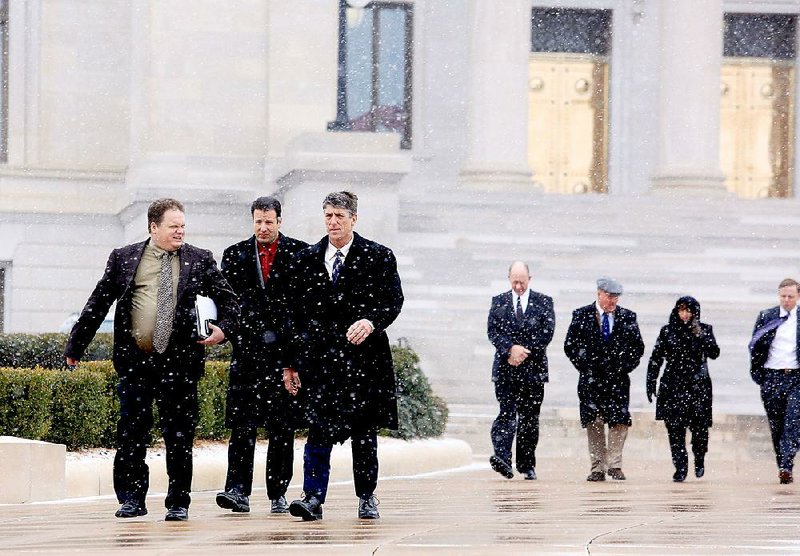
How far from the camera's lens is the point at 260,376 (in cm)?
1101

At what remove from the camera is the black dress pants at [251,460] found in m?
11.0

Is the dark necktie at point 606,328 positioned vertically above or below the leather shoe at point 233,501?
above

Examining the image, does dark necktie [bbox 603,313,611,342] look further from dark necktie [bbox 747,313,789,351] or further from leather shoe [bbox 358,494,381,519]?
leather shoe [bbox 358,494,381,519]

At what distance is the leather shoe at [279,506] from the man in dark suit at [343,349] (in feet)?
1.90

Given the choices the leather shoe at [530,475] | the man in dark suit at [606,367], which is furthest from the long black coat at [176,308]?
the man in dark suit at [606,367]

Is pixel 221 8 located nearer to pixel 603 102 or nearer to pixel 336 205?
pixel 603 102

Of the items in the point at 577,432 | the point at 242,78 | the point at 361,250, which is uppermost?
the point at 242,78

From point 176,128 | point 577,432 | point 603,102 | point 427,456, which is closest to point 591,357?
point 427,456

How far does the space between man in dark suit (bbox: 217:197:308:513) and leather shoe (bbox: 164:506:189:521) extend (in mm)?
512

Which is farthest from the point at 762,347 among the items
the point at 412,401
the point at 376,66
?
the point at 376,66

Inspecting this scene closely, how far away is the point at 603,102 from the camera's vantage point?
36.5m

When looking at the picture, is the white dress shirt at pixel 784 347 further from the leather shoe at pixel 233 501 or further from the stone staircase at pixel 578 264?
the leather shoe at pixel 233 501

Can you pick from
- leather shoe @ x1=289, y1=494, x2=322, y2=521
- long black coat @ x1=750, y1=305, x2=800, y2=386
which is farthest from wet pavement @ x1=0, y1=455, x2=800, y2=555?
long black coat @ x1=750, y1=305, x2=800, y2=386

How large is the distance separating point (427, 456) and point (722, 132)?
71.1 ft
